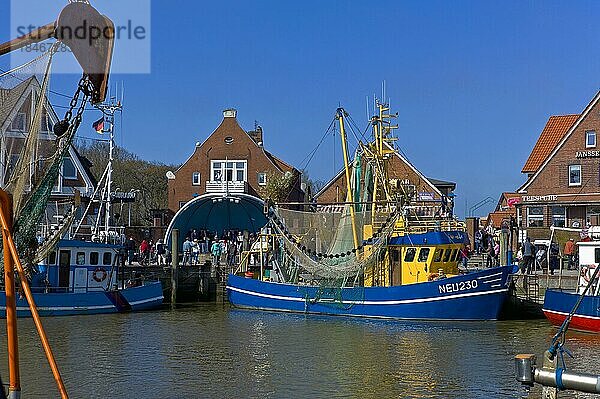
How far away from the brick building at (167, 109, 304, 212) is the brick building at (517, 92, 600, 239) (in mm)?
16739

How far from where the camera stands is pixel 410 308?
30016 mm

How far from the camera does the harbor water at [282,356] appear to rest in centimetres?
1800

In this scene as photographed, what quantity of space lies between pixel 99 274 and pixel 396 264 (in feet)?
39.4

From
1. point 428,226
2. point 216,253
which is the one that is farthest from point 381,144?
point 216,253

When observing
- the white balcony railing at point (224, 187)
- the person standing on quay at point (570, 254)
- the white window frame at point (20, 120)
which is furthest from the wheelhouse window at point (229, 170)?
the white window frame at point (20, 120)

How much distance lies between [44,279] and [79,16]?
25979 millimetres

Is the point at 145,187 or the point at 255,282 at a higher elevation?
the point at 145,187

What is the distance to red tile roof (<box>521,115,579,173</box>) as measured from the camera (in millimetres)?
53625

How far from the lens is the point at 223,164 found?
58.0 m

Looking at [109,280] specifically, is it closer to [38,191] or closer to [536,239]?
[38,191]

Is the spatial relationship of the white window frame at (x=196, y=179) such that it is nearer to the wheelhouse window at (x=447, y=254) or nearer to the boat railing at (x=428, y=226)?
the boat railing at (x=428, y=226)

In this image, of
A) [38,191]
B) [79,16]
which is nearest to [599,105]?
[38,191]

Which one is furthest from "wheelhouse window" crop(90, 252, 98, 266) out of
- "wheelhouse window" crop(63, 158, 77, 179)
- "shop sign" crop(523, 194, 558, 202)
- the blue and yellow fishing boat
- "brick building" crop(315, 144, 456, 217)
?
"shop sign" crop(523, 194, 558, 202)

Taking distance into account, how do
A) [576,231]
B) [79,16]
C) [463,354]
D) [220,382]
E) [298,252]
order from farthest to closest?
[576,231] < [298,252] < [463,354] < [220,382] < [79,16]
